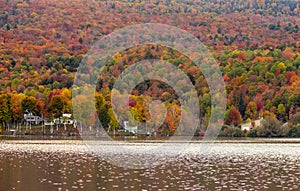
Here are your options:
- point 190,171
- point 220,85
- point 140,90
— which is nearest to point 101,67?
point 140,90

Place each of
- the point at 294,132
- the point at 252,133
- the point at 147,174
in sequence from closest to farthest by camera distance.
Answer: the point at 147,174, the point at 294,132, the point at 252,133

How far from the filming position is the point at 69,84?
506 ft

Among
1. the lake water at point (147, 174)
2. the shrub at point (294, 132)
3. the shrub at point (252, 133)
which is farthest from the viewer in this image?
the shrub at point (252, 133)

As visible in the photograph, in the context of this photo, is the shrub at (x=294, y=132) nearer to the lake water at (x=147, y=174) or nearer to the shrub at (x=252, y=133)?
the shrub at (x=252, y=133)

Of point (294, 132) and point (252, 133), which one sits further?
point (252, 133)

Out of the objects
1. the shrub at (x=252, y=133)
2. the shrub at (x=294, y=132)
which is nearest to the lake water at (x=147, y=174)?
the shrub at (x=294, y=132)

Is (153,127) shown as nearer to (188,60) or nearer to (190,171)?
(188,60)

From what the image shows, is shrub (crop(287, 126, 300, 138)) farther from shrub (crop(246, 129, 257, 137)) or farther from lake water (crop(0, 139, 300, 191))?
lake water (crop(0, 139, 300, 191))

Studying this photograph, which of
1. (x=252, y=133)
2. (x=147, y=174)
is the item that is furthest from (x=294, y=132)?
(x=147, y=174)

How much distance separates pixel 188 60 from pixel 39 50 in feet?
189

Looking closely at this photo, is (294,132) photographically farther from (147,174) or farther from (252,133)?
(147,174)

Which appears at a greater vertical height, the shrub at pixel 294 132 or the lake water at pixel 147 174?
the shrub at pixel 294 132

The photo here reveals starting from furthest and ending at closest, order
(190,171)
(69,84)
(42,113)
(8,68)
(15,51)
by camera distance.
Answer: (15,51), (8,68), (69,84), (42,113), (190,171)

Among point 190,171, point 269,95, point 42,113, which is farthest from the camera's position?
point 269,95
